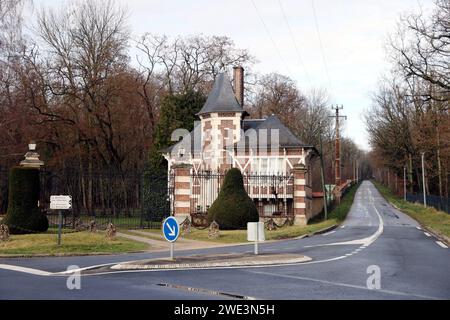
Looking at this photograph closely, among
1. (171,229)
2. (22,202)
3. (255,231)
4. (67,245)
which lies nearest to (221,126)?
(22,202)

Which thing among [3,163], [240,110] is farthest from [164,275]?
[3,163]

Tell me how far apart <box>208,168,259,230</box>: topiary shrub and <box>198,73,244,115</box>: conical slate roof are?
11928mm

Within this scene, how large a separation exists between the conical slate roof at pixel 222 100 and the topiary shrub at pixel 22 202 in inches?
779

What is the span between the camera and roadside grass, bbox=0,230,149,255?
59.8ft

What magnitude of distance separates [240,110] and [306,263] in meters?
25.9

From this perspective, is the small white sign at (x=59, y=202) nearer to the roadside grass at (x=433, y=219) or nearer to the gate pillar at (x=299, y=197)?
the roadside grass at (x=433, y=219)

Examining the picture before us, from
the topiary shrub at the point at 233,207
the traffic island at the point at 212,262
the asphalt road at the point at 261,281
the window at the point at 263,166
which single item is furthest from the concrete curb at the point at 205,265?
the window at the point at 263,166

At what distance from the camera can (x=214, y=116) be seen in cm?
4022

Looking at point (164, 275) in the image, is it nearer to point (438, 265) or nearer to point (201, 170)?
point (438, 265)

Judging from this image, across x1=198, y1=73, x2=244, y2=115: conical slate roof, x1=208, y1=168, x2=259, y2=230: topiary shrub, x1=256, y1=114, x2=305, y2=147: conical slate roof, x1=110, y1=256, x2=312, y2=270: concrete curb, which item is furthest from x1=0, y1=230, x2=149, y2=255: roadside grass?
x1=198, y1=73, x2=244, y2=115: conical slate roof

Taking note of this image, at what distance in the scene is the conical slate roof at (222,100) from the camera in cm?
4009

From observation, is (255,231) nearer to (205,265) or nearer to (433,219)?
(205,265)

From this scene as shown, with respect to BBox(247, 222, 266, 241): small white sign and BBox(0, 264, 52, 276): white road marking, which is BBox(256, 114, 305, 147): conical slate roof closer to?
BBox(247, 222, 266, 241): small white sign

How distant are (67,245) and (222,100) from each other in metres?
23.4
